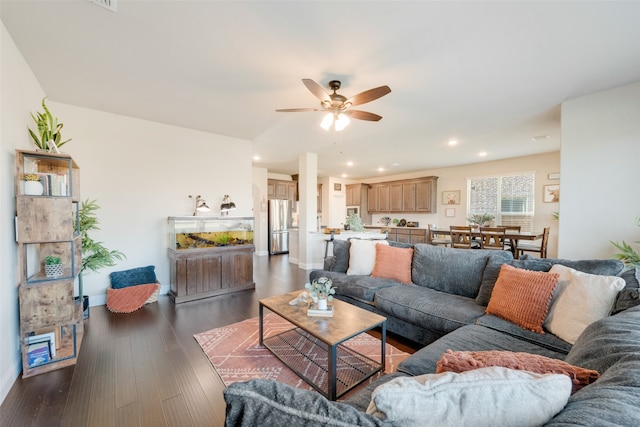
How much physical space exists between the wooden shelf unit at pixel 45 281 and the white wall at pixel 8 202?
0.05 meters

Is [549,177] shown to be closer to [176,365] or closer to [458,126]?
[458,126]

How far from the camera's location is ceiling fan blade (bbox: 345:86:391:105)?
2161 millimetres

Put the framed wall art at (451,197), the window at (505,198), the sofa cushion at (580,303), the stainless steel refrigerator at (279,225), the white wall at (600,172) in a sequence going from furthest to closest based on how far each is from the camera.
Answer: the stainless steel refrigerator at (279,225), the framed wall art at (451,197), the window at (505,198), the white wall at (600,172), the sofa cushion at (580,303)

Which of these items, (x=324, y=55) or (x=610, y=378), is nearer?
(x=610, y=378)

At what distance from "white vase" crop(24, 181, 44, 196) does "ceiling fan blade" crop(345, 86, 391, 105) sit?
8.79 feet

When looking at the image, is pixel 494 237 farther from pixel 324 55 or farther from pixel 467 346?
pixel 324 55

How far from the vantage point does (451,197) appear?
6949mm

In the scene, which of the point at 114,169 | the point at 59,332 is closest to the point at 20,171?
the point at 59,332

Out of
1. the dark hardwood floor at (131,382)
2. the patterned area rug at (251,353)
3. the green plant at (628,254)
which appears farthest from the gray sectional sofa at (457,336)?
the green plant at (628,254)

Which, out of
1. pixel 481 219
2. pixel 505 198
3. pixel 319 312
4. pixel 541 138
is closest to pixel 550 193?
pixel 505 198

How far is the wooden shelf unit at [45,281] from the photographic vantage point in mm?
1935

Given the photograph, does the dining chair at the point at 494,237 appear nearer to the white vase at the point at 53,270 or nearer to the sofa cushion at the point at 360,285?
the sofa cushion at the point at 360,285

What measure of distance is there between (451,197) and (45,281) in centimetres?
765

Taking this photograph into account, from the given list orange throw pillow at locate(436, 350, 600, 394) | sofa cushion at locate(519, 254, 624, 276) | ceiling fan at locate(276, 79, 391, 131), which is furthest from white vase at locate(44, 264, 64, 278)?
sofa cushion at locate(519, 254, 624, 276)
